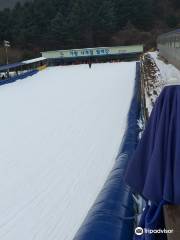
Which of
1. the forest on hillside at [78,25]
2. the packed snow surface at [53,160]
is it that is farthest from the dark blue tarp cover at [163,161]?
the forest on hillside at [78,25]

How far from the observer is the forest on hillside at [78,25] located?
172 ft

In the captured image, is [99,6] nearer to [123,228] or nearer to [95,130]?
[95,130]

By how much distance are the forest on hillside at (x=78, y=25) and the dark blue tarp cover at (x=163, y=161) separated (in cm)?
4839

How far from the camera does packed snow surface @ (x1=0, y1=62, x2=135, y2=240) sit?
5.30 metres

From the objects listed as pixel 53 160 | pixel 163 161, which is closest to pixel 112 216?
pixel 163 161

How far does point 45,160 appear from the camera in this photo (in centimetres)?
784

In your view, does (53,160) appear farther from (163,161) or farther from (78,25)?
(78,25)

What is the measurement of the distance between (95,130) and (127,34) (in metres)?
46.2

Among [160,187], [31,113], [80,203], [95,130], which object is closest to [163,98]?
[160,187]

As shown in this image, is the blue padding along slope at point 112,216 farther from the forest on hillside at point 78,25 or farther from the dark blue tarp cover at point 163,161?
the forest on hillside at point 78,25

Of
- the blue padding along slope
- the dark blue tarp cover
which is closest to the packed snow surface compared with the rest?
the blue padding along slope

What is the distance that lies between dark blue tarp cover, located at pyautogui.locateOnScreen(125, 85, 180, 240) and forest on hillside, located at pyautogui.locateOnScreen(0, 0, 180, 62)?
159ft

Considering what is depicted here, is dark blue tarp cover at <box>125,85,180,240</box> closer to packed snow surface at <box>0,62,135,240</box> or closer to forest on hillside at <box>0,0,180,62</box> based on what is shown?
packed snow surface at <box>0,62,135,240</box>

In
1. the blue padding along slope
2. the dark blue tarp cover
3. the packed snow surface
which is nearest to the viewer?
the dark blue tarp cover
